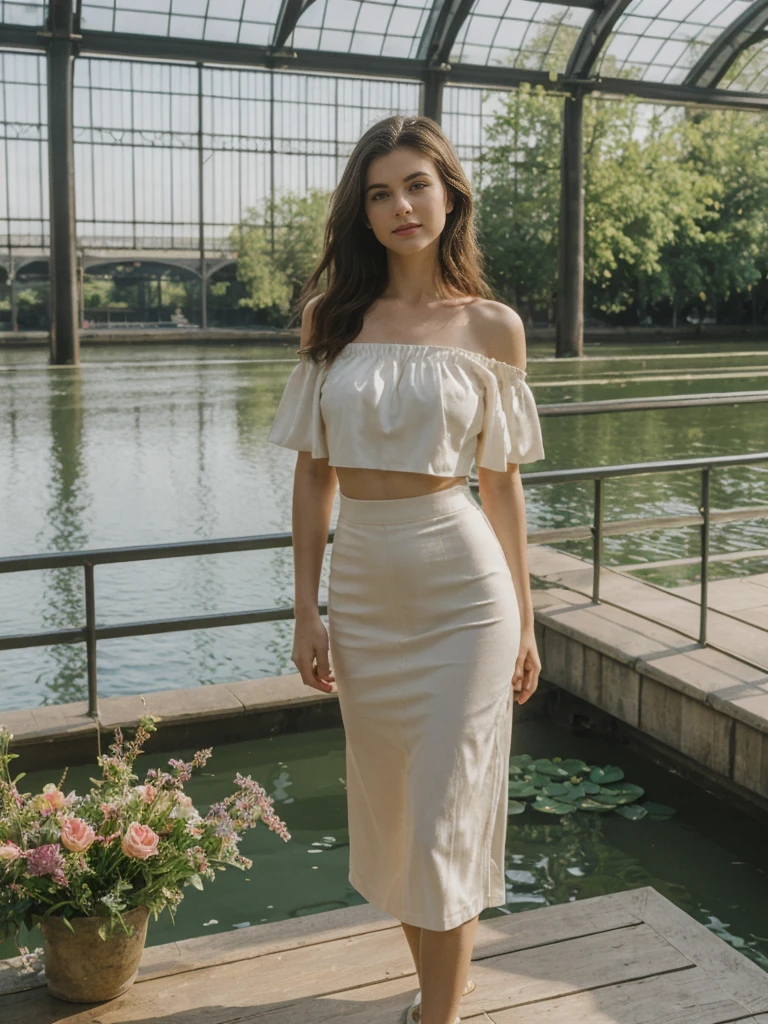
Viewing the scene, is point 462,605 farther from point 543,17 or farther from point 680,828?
point 543,17

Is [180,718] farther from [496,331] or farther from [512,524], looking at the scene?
[496,331]

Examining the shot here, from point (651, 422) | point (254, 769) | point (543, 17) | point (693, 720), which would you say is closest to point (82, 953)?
point (254, 769)

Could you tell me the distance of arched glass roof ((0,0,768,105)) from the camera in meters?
22.1

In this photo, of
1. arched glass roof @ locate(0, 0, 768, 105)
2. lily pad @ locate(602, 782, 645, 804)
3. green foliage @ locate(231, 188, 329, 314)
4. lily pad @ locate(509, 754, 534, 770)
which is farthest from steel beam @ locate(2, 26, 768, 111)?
lily pad @ locate(602, 782, 645, 804)

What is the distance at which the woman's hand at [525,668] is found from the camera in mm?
2432

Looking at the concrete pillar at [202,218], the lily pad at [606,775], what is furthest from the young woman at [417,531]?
the concrete pillar at [202,218]

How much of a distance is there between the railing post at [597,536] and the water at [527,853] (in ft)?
2.47

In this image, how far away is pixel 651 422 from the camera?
1764 cm

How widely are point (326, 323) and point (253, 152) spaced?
42648 millimetres

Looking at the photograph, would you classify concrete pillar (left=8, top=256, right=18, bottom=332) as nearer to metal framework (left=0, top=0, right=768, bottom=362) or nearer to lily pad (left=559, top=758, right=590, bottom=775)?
metal framework (left=0, top=0, right=768, bottom=362)

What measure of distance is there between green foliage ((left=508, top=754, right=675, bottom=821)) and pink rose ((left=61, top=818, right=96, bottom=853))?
2099mm

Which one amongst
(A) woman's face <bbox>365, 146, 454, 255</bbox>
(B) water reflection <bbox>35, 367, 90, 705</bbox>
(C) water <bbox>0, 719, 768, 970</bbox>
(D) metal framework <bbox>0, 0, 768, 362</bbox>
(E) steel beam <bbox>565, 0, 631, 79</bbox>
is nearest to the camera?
(A) woman's face <bbox>365, 146, 454, 255</bbox>

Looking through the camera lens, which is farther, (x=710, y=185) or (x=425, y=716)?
(x=710, y=185)

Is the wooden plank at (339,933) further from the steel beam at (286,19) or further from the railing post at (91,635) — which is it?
the steel beam at (286,19)
